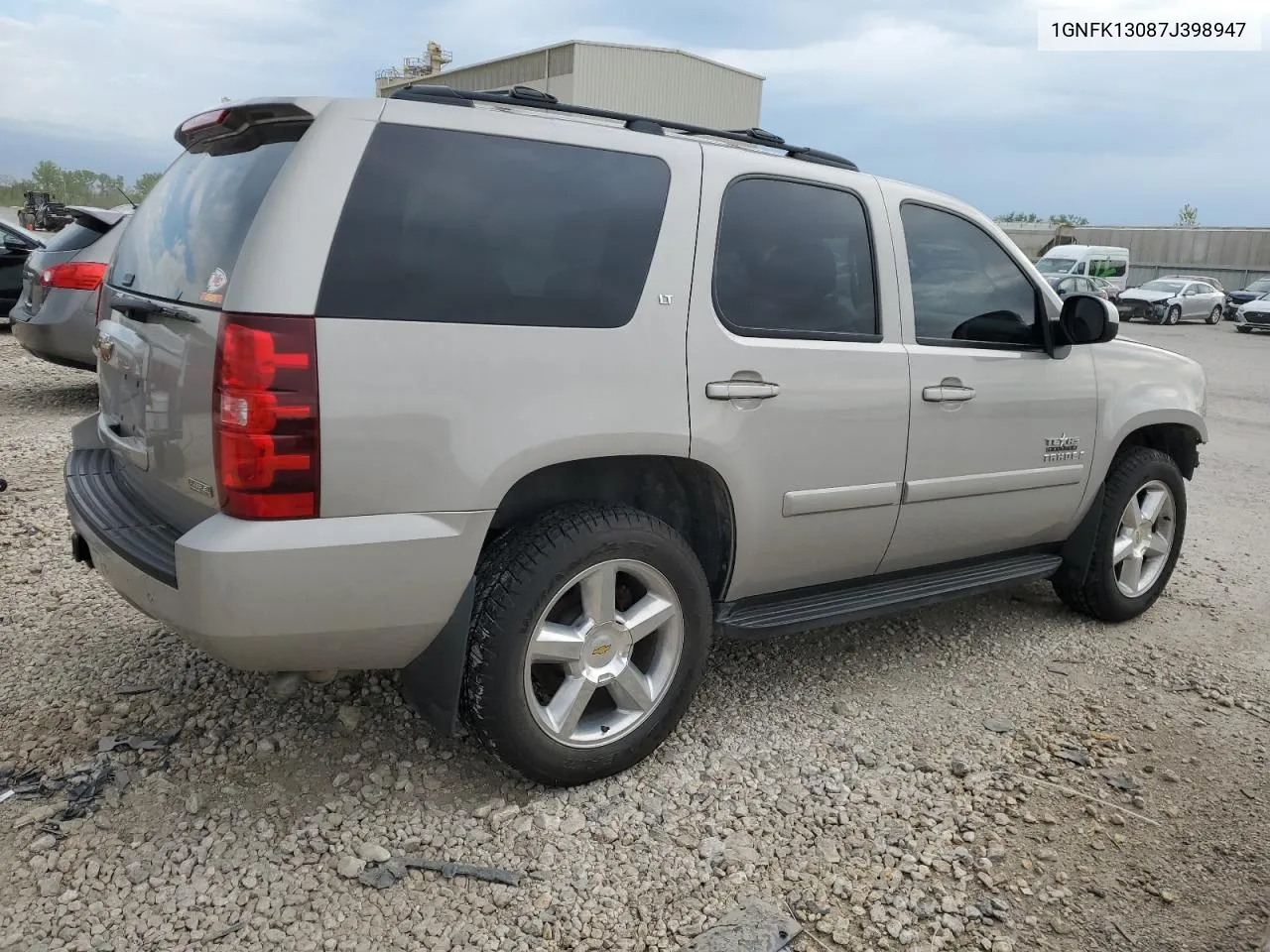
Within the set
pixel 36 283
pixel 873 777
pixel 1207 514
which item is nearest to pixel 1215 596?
pixel 1207 514

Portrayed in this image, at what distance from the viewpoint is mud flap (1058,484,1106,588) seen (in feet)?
14.3

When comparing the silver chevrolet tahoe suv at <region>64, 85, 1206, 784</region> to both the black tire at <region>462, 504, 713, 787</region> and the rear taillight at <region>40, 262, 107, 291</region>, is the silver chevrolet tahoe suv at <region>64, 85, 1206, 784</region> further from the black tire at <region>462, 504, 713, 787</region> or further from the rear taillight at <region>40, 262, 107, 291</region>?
the rear taillight at <region>40, 262, 107, 291</region>

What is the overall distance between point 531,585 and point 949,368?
1.80 meters

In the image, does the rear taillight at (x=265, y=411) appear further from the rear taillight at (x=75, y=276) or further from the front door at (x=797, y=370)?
the rear taillight at (x=75, y=276)

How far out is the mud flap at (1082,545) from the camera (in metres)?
4.37

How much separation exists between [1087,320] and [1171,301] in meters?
29.3

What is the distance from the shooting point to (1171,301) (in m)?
29.3

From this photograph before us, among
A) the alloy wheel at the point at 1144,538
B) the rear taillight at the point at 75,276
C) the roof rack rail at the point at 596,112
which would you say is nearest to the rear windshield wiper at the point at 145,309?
the roof rack rail at the point at 596,112

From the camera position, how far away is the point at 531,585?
2.69 metres

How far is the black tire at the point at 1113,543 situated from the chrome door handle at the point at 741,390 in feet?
6.88

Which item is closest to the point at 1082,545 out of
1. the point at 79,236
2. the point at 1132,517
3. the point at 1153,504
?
the point at 1132,517

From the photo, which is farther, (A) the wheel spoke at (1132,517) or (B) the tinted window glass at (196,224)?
(A) the wheel spoke at (1132,517)

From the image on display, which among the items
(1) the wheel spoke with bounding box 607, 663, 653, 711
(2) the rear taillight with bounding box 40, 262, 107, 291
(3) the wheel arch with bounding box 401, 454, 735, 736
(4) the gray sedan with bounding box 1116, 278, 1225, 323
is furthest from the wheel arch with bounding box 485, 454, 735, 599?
(4) the gray sedan with bounding box 1116, 278, 1225, 323

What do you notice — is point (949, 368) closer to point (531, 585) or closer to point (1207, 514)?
point (531, 585)
